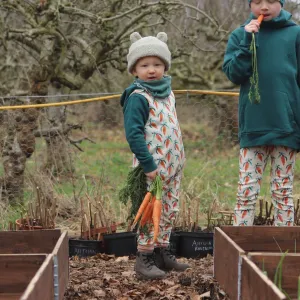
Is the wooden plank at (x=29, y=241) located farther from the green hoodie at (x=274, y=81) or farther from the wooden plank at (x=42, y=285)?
the green hoodie at (x=274, y=81)

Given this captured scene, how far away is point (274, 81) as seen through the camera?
11.6 feet

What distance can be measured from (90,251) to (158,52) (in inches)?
63.3

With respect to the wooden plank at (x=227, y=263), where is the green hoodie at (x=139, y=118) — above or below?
above

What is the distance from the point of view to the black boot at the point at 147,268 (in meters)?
3.50

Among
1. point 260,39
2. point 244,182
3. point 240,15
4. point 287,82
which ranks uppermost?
point 240,15

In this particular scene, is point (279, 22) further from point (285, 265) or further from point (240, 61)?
point (285, 265)

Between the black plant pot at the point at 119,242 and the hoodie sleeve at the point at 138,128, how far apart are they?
1.06m

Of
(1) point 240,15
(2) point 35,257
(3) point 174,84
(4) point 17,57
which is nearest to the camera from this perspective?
(2) point 35,257

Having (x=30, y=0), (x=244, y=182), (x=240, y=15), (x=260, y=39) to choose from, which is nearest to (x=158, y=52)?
(x=260, y=39)

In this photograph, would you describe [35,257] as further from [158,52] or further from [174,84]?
[174,84]

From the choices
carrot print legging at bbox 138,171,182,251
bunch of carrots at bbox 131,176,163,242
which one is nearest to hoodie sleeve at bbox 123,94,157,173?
bunch of carrots at bbox 131,176,163,242

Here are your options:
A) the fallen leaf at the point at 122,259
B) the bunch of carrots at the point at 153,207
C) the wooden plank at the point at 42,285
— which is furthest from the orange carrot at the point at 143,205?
the fallen leaf at the point at 122,259

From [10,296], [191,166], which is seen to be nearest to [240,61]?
[10,296]

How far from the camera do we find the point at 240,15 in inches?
418
